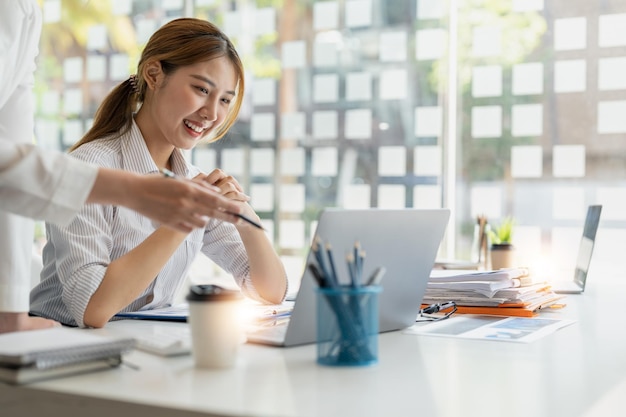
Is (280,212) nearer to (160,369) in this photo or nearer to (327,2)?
(327,2)

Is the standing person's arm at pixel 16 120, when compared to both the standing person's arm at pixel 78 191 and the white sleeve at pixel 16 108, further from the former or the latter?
the standing person's arm at pixel 78 191

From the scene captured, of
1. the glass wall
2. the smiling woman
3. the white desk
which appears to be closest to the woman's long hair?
the smiling woman

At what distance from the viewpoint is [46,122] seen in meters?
5.27

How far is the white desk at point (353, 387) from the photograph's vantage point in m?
0.94

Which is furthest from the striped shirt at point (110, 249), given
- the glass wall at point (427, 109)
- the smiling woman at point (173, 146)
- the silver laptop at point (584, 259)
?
the glass wall at point (427, 109)

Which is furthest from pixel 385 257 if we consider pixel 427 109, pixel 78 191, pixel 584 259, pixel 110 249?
pixel 427 109

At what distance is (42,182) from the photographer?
112 centimetres

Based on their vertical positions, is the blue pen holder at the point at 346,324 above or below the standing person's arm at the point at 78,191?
below

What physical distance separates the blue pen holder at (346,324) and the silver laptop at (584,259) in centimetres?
158

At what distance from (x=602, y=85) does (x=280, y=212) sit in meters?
1.90

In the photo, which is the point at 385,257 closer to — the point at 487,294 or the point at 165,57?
the point at 487,294

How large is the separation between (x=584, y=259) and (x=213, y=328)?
1.93 metres

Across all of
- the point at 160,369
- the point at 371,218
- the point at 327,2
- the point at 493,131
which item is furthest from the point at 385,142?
the point at 160,369

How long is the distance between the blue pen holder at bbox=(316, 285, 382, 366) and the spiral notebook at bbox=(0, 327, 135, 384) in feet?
0.91
